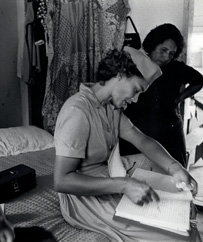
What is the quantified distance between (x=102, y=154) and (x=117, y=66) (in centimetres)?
41

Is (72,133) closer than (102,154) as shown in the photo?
Yes

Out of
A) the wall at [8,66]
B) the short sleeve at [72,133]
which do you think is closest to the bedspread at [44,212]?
the short sleeve at [72,133]

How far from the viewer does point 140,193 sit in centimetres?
104

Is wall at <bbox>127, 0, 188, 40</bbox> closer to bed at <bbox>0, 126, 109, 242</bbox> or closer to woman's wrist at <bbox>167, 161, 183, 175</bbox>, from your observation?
bed at <bbox>0, 126, 109, 242</bbox>

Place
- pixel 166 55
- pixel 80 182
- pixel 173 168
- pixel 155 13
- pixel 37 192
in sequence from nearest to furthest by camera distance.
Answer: pixel 80 182 → pixel 173 168 → pixel 37 192 → pixel 166 55 → pixel 155 13

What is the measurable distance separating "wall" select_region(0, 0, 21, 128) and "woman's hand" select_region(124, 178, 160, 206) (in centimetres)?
242

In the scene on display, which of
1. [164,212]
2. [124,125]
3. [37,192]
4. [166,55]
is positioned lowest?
[37,192]

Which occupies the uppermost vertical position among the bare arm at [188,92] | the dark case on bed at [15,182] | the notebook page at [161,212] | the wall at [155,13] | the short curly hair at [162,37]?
the wall at [155,13]

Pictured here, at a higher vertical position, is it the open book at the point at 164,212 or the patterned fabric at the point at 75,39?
the patterned fabric at the point at 75,39

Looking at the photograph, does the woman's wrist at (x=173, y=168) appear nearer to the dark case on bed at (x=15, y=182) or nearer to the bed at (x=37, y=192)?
the bed at (x=37, y=192)

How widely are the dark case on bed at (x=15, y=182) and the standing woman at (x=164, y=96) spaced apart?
2.37 feet

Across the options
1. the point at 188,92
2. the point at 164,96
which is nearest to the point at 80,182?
the point at 164,96

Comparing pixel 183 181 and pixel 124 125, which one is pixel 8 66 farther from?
pixel 183 181

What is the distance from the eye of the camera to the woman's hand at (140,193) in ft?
3.40
